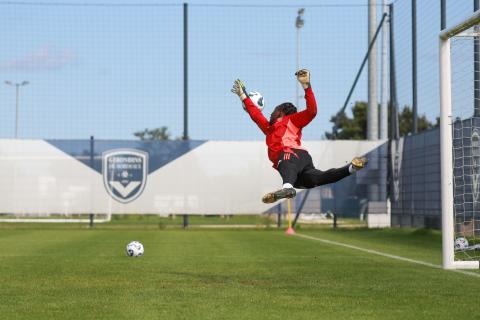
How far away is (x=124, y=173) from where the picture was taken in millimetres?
26703

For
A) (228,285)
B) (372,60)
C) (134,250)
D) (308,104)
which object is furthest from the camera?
(372,60)

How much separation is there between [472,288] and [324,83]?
1789cm

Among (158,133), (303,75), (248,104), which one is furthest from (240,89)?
(158,133)

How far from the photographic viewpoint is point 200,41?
27.3m

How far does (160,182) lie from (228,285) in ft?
57.3

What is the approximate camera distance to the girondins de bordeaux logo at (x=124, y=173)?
26.6 metres

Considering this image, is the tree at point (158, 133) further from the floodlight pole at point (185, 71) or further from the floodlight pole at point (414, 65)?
the floodlight pole at point (414, 65)

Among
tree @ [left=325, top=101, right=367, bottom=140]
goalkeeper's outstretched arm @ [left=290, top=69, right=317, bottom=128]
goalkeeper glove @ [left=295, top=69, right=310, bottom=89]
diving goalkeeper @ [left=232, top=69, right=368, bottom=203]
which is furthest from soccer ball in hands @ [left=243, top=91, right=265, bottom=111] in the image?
tree @ [left=325, top=101, right=367, bottom=140]

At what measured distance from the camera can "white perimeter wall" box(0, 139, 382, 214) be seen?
2648 centimetres

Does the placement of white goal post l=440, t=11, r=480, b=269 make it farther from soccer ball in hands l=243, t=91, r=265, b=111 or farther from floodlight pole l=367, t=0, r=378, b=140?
floodlight pole l=367, t=0, r=378, b=140

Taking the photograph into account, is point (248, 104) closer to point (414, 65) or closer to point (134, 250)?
Answer: point (134, 250)

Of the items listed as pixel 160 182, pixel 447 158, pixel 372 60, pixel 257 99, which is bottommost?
pixel 447 158

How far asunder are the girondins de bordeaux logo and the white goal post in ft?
53.2

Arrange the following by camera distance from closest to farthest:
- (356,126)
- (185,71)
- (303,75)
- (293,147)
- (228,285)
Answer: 1. (228,285)
2. (303,75)
3. (293,147)
4. (185,71)
5. (356,126)
